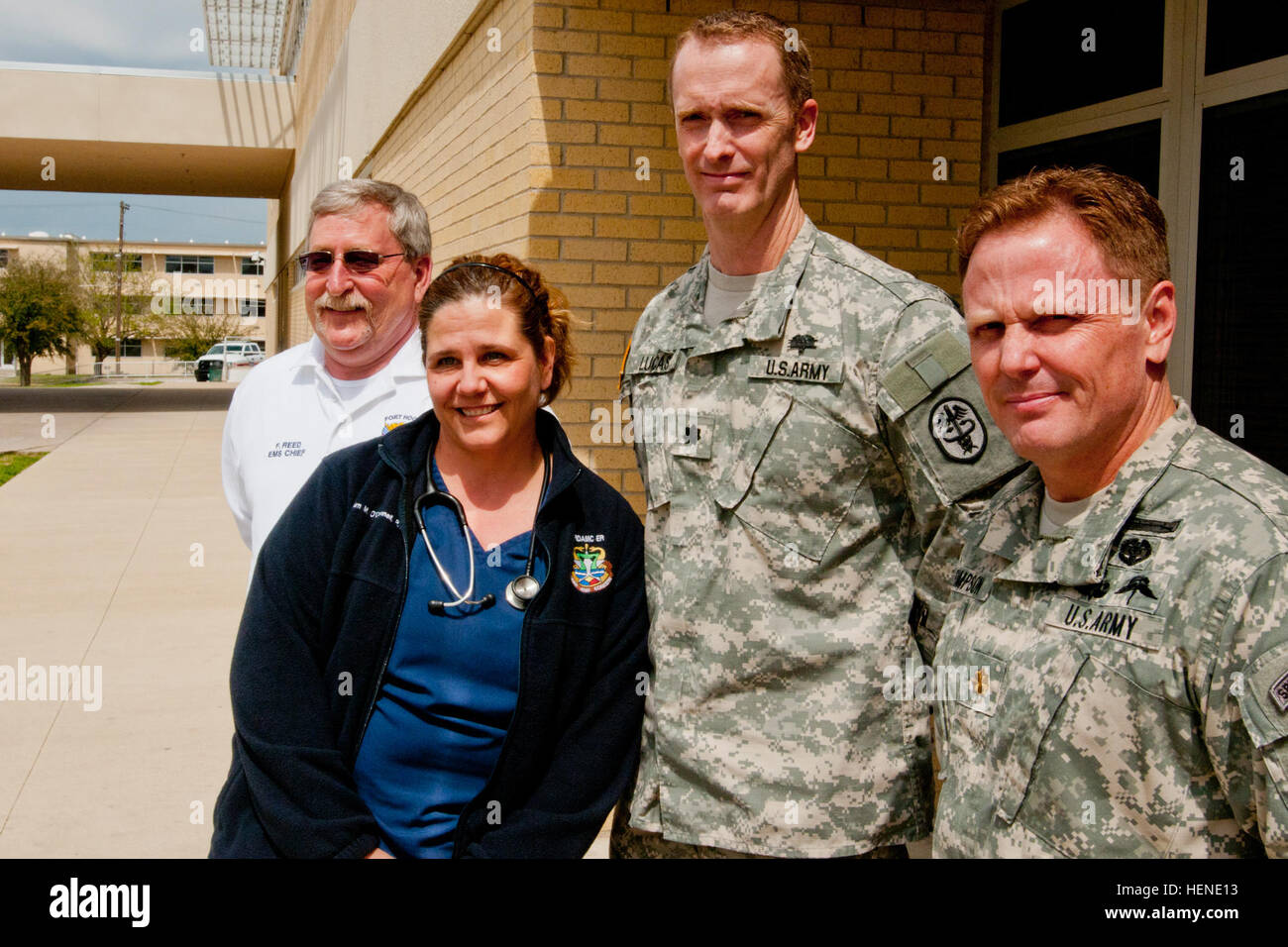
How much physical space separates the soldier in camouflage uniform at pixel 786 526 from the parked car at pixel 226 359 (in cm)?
4763

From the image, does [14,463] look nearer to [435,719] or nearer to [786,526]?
[435,719]

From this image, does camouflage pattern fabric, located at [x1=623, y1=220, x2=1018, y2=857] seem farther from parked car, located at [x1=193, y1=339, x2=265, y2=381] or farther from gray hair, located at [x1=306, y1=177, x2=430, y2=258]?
parked car, located at [x1=193, y1=339, x2=265, y2=381]

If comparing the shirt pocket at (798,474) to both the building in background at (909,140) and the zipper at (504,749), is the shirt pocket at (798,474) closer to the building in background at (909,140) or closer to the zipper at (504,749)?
the zipper at (504,749)

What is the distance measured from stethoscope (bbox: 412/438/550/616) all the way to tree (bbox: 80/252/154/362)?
188ft

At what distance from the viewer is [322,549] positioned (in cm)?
201

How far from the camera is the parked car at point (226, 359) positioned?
47103mm

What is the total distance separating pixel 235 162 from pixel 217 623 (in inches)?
737

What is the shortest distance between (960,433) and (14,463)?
14.5m

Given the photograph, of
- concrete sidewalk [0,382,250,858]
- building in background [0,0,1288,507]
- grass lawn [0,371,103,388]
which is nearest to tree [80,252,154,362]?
grass lawn [0,371,103,388]

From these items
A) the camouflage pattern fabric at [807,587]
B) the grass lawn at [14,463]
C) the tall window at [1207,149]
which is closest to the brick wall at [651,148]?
the tall window at [1207,149]

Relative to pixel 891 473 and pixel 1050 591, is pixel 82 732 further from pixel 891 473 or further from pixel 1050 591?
pixel 1050 591

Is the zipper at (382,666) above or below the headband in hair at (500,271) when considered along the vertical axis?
below
